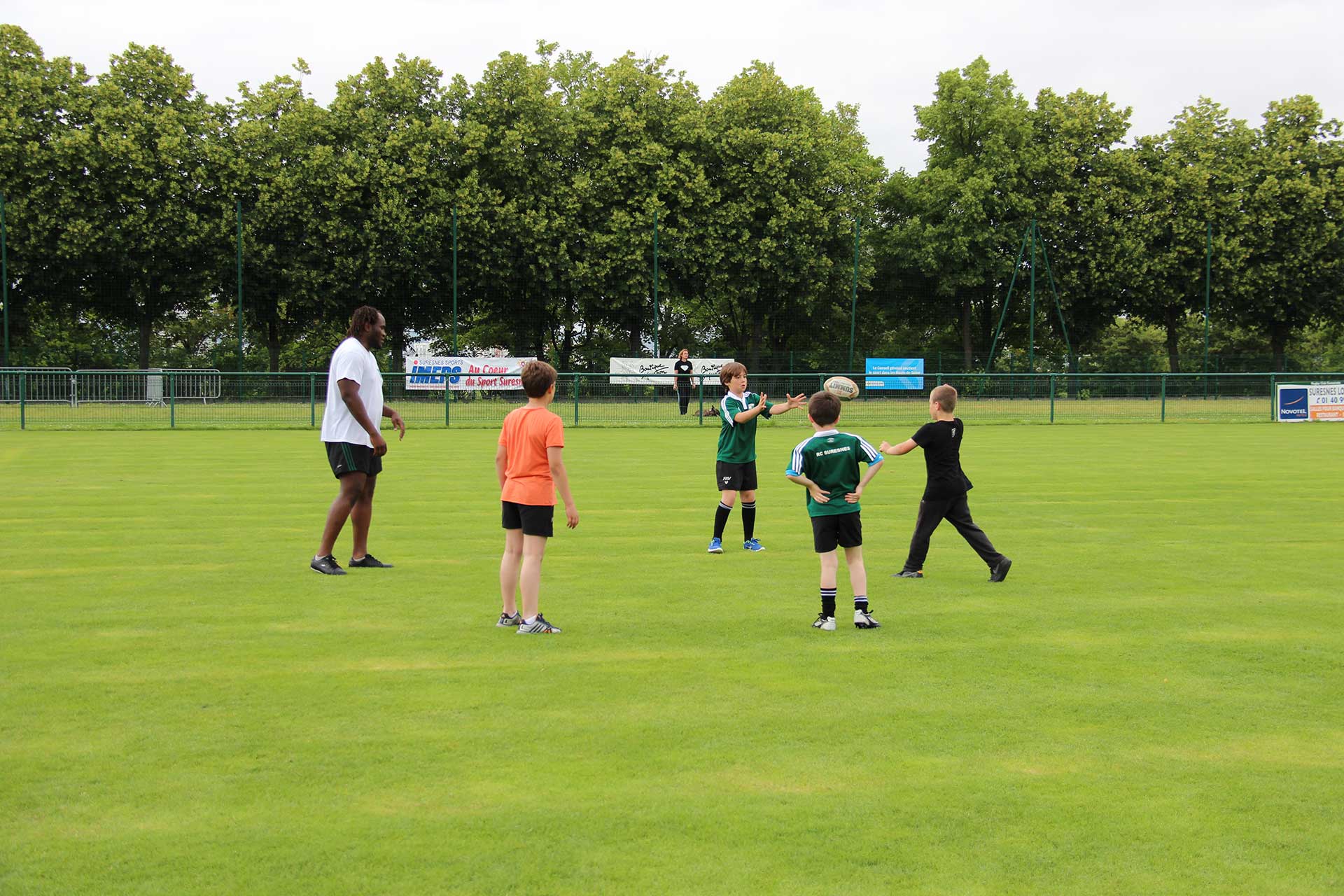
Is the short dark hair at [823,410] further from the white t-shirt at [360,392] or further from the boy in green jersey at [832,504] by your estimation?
the white t-shirt at [360,392]

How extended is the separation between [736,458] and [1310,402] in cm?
2915

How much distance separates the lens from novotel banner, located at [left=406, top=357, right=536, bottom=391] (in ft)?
107

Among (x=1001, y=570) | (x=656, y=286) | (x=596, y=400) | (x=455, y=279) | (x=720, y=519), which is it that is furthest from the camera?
(x=656, y=286)

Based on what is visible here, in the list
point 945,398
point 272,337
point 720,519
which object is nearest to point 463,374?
point 272,337

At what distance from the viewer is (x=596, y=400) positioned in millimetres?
31453

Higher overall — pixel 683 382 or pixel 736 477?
pixel 683 382

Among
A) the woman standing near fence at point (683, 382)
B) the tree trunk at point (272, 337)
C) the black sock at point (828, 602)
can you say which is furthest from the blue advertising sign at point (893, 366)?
the black sock at point (828, 602)

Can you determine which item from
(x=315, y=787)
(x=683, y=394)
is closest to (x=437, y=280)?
(x=683, y=394)

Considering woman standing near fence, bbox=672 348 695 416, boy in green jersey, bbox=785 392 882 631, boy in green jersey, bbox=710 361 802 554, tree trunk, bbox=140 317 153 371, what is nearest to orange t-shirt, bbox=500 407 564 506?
boy in green jersey, bbox=785 392 882 631

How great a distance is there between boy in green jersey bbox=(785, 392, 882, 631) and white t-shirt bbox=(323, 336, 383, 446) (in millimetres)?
3357

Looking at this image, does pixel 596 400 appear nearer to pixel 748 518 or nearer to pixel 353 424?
pixel 748 518

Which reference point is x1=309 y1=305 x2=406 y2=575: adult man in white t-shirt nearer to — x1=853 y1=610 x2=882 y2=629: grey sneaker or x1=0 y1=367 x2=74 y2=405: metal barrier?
x1=853 y1=610 x2=882 y2=629: grey sneaker

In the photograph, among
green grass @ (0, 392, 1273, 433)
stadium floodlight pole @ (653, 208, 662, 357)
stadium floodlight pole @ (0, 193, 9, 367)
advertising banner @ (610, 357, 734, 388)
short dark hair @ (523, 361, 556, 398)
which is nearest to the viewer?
short dark hair @ (523, 361, 556, 398)

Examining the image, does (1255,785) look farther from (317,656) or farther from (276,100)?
(276,100)
